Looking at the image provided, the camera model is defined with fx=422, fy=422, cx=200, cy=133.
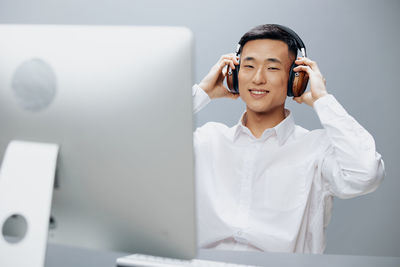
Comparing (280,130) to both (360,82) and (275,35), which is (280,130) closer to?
(275,35)

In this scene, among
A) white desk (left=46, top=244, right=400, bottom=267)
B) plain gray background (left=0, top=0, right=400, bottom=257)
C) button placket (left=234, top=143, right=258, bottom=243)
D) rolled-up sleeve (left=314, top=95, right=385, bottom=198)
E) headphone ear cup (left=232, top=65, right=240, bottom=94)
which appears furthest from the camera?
plain gray background (left=0, top=0, right=400, bottom=257)

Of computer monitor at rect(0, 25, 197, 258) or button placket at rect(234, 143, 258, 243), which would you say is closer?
computer monitor at rect(0, 25, 197, 258)

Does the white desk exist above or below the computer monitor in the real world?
below

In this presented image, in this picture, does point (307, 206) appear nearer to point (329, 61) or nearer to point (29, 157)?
point (329, 61)

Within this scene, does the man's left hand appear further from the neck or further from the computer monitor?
the computer monitor

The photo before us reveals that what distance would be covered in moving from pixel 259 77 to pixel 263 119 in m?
0.21

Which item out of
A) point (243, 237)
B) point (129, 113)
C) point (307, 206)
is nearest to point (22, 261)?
point (129, 113)

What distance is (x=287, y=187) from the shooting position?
1.78 m

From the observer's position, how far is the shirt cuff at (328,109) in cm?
162

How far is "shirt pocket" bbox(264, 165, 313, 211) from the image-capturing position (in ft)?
5.74

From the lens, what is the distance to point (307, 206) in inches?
68.9

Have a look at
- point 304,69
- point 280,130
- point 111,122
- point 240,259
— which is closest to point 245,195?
point 280,130

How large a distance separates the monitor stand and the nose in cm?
119

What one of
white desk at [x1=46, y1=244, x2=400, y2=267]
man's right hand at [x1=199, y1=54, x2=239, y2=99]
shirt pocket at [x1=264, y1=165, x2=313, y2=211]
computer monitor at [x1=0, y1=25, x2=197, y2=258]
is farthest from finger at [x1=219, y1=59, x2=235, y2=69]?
computer monitor at [x1=0, y1=25, x2=197, y2=258]
